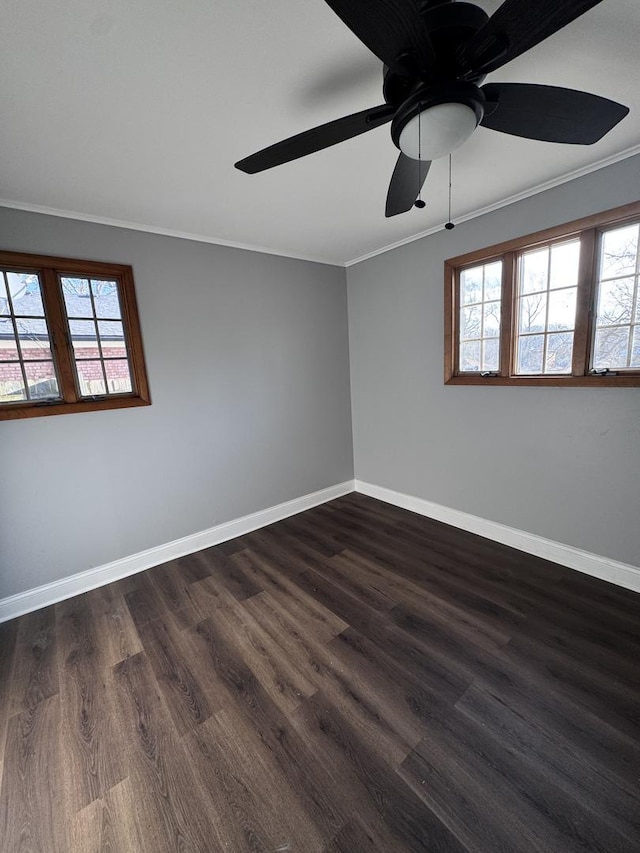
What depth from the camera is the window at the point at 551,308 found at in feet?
6.52

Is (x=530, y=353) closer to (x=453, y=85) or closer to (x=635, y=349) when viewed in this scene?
(x=635, y=349)

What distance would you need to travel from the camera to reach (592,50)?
1.22 metres

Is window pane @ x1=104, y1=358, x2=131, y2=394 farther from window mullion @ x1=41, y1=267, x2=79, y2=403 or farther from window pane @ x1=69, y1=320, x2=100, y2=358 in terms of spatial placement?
window mullion @ x1=41, y1=267, x2=79, y2=403

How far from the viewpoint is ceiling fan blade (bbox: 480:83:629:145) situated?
3.47 ft

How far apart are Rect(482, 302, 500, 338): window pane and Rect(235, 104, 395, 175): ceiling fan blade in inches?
70.7

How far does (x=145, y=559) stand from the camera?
8.59 feet

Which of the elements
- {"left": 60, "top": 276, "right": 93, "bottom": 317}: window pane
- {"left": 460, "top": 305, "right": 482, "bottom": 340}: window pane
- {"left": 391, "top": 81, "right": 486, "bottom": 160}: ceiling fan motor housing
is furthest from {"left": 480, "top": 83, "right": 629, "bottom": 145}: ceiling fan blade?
{"left": 60, "top": 276, "right": 93, "bottom": 317}: window pane

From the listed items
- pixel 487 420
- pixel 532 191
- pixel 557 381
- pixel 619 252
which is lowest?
pixel 487 420

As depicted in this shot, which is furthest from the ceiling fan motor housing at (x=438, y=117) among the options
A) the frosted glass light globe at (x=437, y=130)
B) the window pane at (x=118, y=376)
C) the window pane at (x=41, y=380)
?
the window pane at (x=41, y=380)

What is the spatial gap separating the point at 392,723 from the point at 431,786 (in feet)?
0.77

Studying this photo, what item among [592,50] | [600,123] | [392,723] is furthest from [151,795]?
[592,50]

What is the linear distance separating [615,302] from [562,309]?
27 centimetres

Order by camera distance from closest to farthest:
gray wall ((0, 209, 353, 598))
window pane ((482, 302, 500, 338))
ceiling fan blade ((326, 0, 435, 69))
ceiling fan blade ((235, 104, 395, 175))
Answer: ceiling fan blade ((326, 0, 435, 69)) → ceiling fan blade ((235, 104, 395, 175)) → gray wall ((0, 209, 353, 598)) → window pane ((482, 302, 500, 338))

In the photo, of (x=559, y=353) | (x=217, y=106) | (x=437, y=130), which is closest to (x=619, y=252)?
(x=559, y=353)
